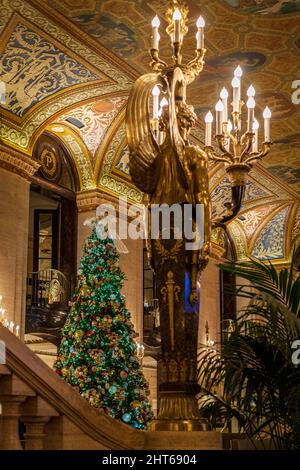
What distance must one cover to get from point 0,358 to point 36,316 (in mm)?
9626

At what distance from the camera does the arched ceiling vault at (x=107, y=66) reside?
375 inches

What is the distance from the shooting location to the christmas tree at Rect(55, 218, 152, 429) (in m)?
9.20

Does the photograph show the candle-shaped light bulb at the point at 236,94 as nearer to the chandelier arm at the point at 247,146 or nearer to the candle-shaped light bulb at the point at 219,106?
the candle-shaped light bulb at the point at 219,106

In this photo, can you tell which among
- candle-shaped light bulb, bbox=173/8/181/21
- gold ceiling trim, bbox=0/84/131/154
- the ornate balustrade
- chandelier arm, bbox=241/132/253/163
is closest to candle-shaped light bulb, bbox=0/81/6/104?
→ gold ceiling trim, bbox=0/84/131/154

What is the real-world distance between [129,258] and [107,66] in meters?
4.78

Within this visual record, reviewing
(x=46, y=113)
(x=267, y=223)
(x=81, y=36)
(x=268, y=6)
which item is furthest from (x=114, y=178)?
(x=267, y=223)

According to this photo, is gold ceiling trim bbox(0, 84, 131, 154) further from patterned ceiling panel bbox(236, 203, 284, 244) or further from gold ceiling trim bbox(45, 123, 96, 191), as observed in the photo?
patterned ceiling panel bbox(236, 203, 284, 244)

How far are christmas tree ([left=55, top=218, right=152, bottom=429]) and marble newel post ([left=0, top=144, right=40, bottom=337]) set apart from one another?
1515 mm

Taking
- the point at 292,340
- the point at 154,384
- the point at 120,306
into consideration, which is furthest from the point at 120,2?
the point at 154,384

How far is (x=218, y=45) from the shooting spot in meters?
10.6

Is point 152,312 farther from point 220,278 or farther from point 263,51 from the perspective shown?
point 263,51

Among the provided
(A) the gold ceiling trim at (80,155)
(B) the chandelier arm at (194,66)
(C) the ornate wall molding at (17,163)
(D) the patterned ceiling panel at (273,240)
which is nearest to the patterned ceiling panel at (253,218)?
(D) the patterned ceiling panel at (273,240)

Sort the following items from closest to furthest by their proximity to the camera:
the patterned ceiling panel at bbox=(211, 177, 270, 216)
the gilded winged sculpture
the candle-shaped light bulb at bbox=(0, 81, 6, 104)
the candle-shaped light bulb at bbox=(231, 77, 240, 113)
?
the gilded winged sculpture → the candle-shaped light bulb at bbox=(231, 77, 240, 113) → the candle-shaped light bulb at bbox=(0, 81, 6, 104) → the patterned ceiling panel at bbox=(211, 177, 270, 216)

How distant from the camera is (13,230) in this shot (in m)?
11.5
